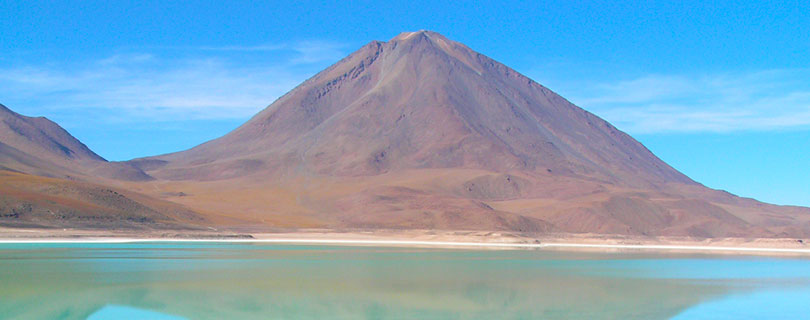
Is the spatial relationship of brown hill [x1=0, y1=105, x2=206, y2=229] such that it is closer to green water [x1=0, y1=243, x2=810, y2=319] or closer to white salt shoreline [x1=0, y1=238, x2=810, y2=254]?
white salt shoreline [x1=0, y1=238, x2=810, y2=254]

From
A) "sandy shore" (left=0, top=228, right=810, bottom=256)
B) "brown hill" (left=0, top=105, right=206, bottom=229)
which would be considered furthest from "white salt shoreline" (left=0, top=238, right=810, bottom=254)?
"brown hill" (left=0, top=105, right=206, bottom=229)

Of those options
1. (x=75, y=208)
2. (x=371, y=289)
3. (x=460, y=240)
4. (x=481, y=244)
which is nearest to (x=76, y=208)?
(x=75, y=208)

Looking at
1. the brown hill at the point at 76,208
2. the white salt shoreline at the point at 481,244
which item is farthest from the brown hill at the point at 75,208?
the white salt shoreline at the point at 481,244

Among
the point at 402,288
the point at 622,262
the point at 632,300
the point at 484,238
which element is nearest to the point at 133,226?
the point at 484,238

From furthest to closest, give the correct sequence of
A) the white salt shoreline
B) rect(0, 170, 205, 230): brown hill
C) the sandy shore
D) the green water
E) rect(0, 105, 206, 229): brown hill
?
1. the white salt shoreline
2. the sandy shore
3. rect(0, 105, 206, 229): brown hill
4. rect(0, 170, 205, 230): brown hill
5. the green water

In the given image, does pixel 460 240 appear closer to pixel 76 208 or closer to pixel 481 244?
pixel 481 244

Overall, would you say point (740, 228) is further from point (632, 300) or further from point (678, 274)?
point (632, 300)
